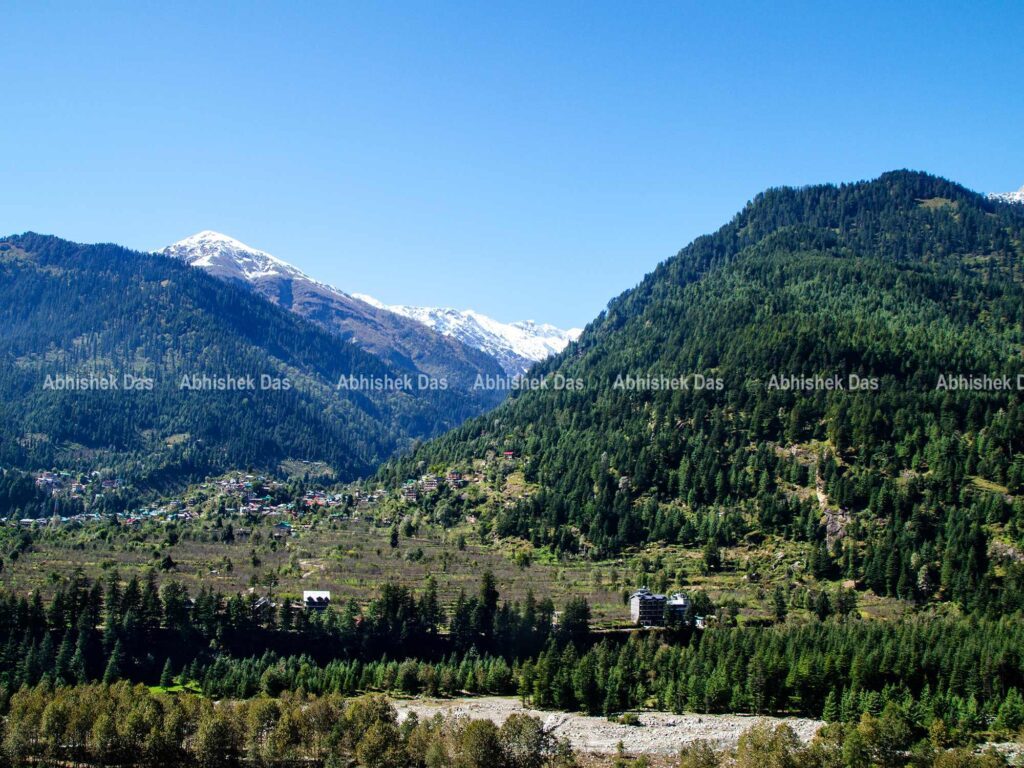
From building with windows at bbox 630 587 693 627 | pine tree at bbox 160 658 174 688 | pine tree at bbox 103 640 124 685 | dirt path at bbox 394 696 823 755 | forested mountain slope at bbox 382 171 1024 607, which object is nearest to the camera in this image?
dirt path at bbox 394 696 823 755

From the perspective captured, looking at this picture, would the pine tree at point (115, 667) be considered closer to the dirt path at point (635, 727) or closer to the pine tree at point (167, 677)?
the pine tree at point (167, 677)

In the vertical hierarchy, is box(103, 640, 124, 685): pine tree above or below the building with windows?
below

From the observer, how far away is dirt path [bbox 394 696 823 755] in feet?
280

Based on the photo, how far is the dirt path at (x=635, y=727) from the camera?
85375 mm

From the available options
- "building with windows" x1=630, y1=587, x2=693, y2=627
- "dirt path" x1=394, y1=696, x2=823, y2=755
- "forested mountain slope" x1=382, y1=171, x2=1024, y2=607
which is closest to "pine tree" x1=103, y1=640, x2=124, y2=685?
"dirt path" x1=394, y1=696, x2=823, y2=755

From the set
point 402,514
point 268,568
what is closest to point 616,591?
point 268,568

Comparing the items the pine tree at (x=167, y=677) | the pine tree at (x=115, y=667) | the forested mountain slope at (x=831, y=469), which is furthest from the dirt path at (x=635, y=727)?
the forested mountain slope at (x=831, y=469)

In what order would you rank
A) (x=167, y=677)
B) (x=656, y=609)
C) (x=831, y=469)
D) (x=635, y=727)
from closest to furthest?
(x=635, y=727) < (x=167, y=677) < (x=656, y=609) < (x=831, y=469)

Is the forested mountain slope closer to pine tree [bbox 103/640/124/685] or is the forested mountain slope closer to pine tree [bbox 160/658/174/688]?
pine tree [bbox 160/658/174/688]

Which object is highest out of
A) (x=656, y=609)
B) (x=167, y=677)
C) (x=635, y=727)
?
(x=656, y=609)

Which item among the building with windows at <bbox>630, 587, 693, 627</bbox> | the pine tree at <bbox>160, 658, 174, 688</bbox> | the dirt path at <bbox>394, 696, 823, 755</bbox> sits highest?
the building with windows at <bbox>630, 587, 693, 627</bbox>

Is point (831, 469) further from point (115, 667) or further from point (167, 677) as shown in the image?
point (115, 667)

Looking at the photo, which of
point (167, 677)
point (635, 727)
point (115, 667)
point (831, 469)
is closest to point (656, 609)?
point (635, 727)

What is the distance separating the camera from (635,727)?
297 ft
